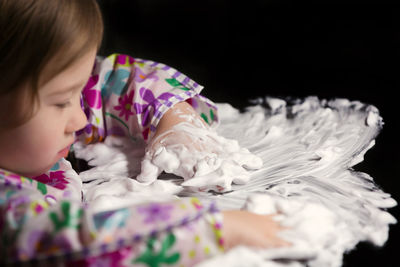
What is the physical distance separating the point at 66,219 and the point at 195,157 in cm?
36

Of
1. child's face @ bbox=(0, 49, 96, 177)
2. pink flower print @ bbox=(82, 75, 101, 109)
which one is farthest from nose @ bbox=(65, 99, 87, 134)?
pink flower print @ bbox=(82, 75, 101, 109)

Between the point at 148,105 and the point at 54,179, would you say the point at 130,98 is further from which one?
the point at 54,179

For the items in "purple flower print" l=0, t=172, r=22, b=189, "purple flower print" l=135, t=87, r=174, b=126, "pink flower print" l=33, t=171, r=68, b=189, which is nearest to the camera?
"purple flower print" l=0, t=172, r=22, b=189

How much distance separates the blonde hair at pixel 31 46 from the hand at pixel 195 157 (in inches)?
11.8

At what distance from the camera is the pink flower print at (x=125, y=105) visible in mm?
1197

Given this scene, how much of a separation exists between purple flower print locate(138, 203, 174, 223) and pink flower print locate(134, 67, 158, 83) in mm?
533

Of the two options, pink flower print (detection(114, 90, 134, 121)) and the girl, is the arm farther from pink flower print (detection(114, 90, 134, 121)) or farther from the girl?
pink flower print (detection(114, 90, 134, 121))

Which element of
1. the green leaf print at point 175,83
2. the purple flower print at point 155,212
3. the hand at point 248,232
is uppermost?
the green leaf print at point 175,83

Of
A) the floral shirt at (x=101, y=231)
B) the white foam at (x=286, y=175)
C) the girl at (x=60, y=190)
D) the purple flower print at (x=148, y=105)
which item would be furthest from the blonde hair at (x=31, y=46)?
the purple flower print at (x=148, y=105)

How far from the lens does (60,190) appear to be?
36.0 inches

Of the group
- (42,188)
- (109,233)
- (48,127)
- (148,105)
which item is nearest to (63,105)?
(48,127)

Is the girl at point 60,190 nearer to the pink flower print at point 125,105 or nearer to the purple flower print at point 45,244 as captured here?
the purple flower print at point 45,244

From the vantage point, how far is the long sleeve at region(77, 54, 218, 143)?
118cm

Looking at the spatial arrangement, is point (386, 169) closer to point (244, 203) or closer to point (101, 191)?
point (244, 203)
